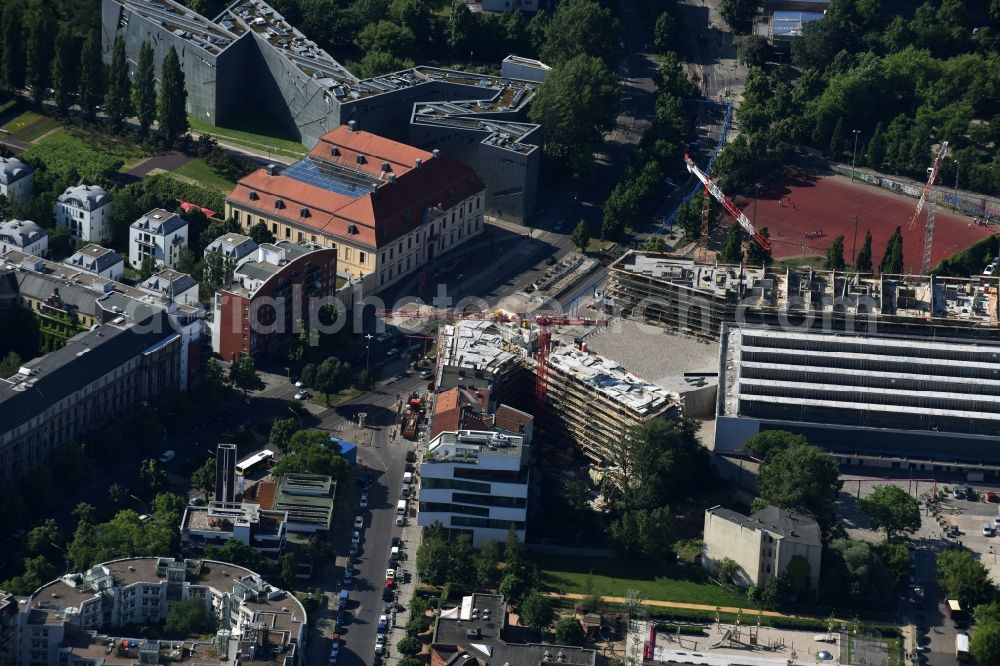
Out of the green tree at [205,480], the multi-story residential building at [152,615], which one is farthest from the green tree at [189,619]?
the green tree at [205,480]

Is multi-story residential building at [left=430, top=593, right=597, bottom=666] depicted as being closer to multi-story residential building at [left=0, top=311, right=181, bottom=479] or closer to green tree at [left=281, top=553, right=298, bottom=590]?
green tree at [left=281, top=553, right=298, bottom=590]

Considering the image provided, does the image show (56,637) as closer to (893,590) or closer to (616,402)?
(616,402)

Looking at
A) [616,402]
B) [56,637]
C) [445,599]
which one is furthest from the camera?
[616,402]

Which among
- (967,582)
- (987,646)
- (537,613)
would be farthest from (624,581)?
(987,646)

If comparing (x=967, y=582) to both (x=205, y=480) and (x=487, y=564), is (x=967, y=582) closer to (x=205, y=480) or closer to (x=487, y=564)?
(x=487, y=564)

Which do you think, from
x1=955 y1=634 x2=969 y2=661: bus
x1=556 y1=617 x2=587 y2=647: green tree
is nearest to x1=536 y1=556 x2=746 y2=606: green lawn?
x1=556 y1=617 x2=587 y2=647: green tree

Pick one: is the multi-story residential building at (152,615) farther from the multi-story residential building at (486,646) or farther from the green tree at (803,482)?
A: the green tree at (803,482)

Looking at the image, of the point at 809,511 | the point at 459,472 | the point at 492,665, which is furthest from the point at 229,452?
the point at 809,511
